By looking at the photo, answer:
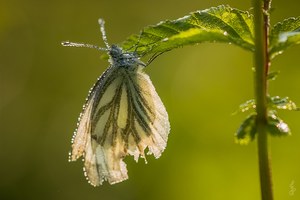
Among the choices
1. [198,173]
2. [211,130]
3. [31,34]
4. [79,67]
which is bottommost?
[198,173]

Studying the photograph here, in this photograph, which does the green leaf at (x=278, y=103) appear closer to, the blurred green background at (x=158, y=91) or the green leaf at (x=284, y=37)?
the green leaf at (x=284, y=37)

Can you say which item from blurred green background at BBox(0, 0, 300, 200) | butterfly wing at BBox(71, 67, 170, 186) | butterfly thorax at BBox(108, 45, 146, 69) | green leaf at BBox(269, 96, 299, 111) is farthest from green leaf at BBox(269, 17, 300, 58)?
blurred green background at BBox(0, 0, 300, 200)

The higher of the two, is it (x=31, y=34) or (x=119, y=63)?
(x=31, y=34)

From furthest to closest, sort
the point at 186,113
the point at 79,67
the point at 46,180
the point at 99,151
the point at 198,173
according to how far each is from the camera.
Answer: the point at 79,67 → the point at 46,180 → the point at 186,113 → the point at 198,173 → the point at 99,151

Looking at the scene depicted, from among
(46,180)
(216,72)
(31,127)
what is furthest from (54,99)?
(216,72)

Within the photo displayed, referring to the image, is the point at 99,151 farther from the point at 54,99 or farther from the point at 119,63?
the point at 54,99

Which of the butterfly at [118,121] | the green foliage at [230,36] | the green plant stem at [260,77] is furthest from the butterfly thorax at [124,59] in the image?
the green plant stem at [260,77]

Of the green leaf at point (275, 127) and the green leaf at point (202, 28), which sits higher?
the green leaf at point (202, 28)
